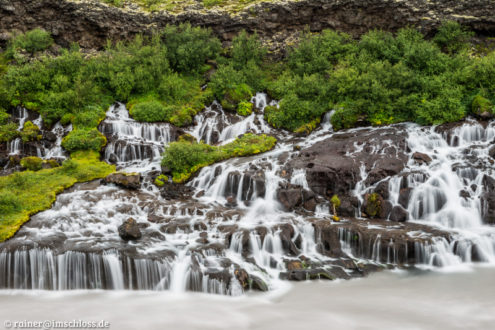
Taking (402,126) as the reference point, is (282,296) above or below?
below

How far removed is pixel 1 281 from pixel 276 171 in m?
10.8

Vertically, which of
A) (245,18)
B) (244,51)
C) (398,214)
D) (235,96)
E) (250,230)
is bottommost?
(250,230)

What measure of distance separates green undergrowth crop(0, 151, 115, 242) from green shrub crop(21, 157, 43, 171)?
58 centimetres

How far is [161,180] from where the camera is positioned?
1744 centimetres

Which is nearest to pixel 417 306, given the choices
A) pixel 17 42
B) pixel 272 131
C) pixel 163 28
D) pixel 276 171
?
pixel 276 171

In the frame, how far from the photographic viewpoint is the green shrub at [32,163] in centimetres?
1811

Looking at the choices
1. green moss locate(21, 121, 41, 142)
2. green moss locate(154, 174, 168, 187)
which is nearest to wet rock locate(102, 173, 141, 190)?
green moss locate(154, 174, 168, 187)

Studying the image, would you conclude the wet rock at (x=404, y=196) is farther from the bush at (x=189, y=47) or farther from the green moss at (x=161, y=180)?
the bush at (x=189, y=47)

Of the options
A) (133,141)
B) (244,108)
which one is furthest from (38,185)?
(244,108)

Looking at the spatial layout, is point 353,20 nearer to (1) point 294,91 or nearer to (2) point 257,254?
(1) point 294,91

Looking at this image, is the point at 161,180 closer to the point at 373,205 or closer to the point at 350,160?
the point at 350,160

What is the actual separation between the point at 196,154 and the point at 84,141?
20.9ft

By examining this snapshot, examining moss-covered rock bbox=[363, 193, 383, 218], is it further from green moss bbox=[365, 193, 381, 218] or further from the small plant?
the small plant

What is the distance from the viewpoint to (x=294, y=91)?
898 inches
